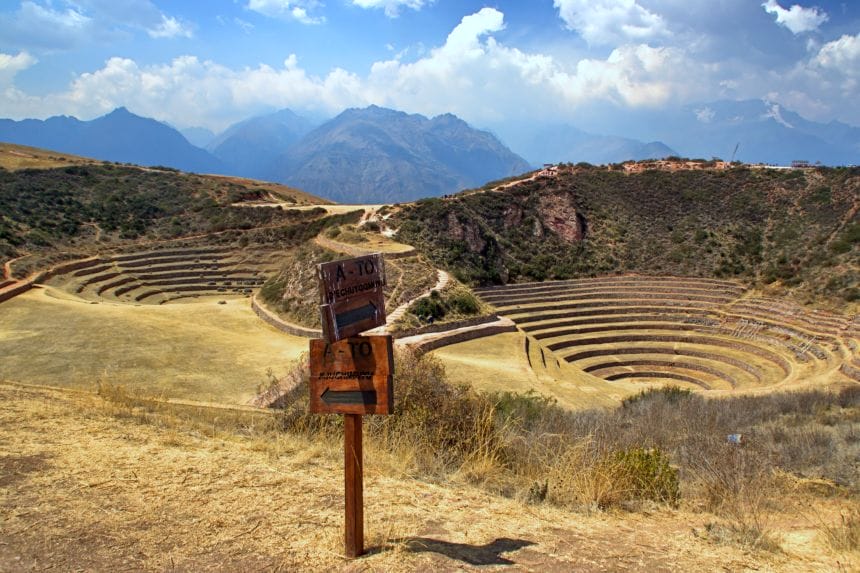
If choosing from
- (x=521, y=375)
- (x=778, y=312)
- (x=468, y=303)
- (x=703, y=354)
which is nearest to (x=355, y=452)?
(x=521, y=375)

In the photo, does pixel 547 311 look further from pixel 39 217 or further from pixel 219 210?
pixel 39 217

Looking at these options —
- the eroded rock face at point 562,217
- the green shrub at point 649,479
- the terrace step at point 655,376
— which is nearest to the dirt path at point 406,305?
the terrace step at point 655,376

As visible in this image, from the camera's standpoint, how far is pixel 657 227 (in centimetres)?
4522

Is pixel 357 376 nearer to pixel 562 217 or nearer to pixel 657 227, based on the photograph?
pixel 562 217

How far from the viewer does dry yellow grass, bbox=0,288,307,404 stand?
14992 mm

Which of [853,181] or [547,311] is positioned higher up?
[853,181]

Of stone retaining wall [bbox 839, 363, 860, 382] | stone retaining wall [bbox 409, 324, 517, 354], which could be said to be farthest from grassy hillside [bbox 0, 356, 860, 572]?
stone retaining wall [bbox 839, 363, 860, 382]

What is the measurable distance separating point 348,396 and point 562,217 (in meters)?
44.3

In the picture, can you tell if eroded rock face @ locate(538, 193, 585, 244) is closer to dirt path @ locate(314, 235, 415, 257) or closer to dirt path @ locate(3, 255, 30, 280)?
dirt path @ locate(314, 235, 415, 257)

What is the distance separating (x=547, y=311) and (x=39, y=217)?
37196 mm

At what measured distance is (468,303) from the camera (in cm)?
2708

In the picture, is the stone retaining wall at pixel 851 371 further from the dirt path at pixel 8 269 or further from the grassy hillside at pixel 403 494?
the dirt path at pixel 8 269

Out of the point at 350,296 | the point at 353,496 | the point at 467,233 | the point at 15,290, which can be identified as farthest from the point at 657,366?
the point at 15,290

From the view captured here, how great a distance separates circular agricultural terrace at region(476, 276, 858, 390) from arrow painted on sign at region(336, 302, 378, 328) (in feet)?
64.6
